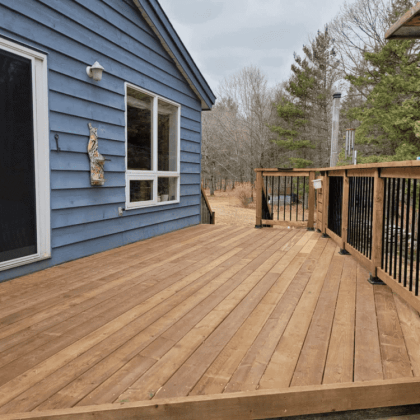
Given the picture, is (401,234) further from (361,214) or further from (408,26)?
(408,26)

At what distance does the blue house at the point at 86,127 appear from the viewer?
8.47 ft

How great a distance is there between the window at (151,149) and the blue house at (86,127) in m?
0.01

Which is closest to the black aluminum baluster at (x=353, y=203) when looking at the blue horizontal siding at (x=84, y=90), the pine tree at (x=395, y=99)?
the blue horizontal siding at (x=84, y=90)

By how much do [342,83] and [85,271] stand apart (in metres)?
14.9

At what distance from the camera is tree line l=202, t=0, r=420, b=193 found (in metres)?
9.72

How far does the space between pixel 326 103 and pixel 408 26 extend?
13716mm

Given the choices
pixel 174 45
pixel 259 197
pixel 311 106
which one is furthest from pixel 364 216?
pixel 311 106

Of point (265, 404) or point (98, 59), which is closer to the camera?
point (265, 404)

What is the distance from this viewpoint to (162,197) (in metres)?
4.77

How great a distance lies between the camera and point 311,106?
51.2 ft

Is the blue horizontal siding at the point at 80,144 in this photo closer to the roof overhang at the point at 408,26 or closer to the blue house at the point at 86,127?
the blue house at the point at 86,127

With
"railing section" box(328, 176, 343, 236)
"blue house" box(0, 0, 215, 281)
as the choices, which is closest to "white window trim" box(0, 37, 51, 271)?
"blue house" box(0, 0, 215, 281)

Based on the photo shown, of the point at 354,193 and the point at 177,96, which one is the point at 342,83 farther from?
the point at 354,193

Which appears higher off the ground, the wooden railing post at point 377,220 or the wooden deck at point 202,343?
the wooden railing post at point 377,220
